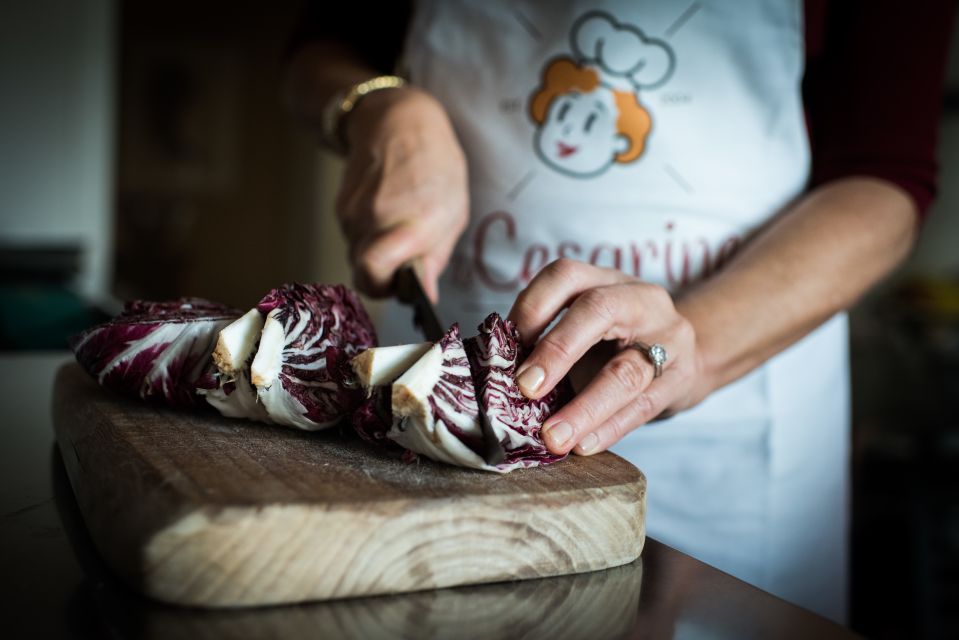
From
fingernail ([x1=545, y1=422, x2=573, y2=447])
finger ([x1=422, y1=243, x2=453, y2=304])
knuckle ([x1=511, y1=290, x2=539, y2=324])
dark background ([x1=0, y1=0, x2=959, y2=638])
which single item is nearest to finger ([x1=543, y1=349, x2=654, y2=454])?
fingernail ([x1=545, y1=422, x2=573, y2=447])

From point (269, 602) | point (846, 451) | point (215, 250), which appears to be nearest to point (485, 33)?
point (846, 451)

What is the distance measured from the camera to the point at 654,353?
114cm

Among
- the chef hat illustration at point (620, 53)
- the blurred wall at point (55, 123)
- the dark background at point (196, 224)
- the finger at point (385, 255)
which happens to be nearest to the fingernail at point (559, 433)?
the finger at point (385, 255)

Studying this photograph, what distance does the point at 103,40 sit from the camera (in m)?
4.64

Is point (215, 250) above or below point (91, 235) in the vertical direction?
below

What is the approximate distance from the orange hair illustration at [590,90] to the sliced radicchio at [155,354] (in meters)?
0.79

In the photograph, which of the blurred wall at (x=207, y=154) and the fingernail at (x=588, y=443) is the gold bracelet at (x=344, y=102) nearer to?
the fingernail at (x=588, y=443)

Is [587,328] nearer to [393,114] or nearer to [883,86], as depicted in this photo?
[393,114]

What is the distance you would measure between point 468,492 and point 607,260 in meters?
0.87

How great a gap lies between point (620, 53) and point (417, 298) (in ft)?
2.02

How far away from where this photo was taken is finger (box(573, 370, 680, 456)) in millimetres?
1042

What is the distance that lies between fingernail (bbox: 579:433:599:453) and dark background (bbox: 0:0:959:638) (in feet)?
4.87

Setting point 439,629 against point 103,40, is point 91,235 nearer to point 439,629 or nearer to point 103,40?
point 103,40

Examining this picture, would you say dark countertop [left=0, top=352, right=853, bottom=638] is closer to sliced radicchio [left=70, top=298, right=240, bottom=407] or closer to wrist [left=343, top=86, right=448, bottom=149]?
sliced radicchio [left=70, top=298, right=240, bottom=407]
